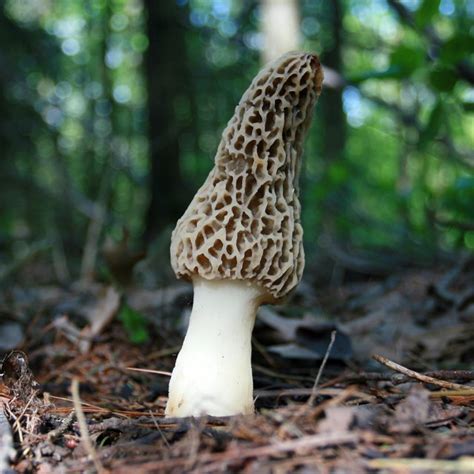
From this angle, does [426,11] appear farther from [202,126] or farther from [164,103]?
[202,126]

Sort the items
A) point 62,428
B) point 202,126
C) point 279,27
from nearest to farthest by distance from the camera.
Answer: point 62,428 → point 279,27 → point 202,126

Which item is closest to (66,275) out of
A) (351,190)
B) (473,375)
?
(351,190)

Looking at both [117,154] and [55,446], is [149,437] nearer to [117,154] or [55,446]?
[55,446]

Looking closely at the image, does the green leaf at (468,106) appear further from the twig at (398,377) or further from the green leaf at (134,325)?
the green leaf at (134,325)

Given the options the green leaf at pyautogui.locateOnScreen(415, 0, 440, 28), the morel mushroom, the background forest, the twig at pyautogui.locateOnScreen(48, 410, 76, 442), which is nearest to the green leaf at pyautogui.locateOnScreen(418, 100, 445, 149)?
the background forest

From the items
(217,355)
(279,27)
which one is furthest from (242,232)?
(279,27)

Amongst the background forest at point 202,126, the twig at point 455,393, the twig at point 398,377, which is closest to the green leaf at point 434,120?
the background forest at point 202,126
